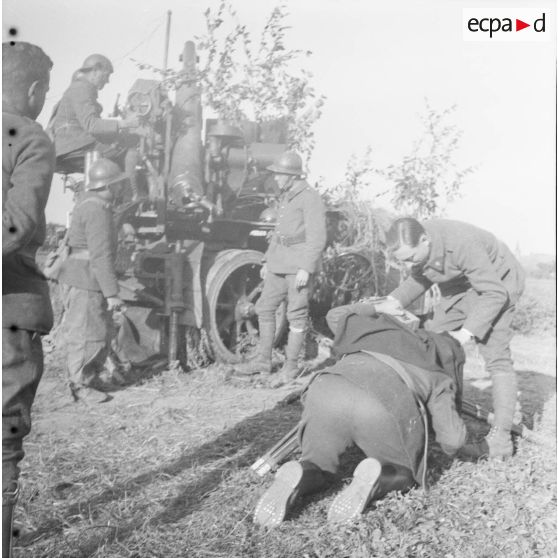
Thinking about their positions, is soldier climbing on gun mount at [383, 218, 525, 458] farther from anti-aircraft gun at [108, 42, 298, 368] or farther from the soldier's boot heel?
anti-aircraft gun at [108, 42, 298, 368]

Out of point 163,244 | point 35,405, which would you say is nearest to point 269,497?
point 35,405

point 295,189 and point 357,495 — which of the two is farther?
point 295,189

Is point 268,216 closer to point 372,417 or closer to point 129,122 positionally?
point 129,122

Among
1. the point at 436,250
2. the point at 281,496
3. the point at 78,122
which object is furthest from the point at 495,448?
the point at 78,122

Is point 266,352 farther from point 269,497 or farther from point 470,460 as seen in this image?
point 269,497

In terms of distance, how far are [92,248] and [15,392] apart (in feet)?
10.5

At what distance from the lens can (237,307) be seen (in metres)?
7.09

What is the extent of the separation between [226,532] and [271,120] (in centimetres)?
571

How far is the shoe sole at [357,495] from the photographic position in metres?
3.04

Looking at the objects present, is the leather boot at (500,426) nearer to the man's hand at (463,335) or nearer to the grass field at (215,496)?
the grass field at (215,496)

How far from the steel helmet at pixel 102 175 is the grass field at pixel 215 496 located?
175 cm

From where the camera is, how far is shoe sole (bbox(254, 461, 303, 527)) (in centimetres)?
304

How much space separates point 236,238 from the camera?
7.47 m

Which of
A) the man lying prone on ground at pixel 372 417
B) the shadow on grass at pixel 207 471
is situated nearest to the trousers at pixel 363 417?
the man lying prone on ground at pixel 372 417
